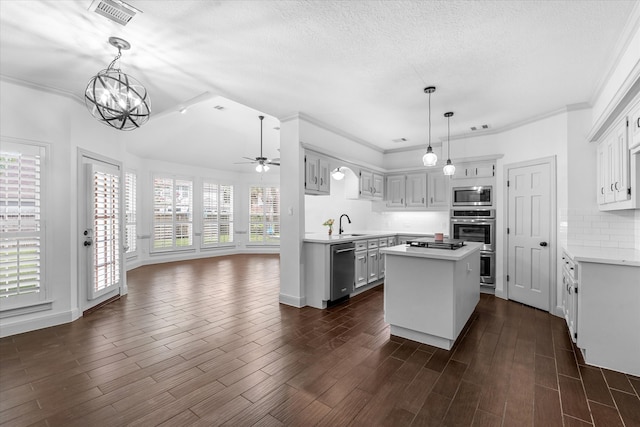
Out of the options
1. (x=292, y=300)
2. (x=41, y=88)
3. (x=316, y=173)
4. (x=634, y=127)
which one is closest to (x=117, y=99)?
(x=41, y=88)

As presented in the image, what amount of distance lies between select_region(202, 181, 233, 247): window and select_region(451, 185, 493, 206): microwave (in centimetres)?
674

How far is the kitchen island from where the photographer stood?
9.57 feet

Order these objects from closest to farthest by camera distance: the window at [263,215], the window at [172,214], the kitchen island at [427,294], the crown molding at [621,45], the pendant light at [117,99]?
the crown molding at [621,45]
the pendant light at [117,99]
the kitchen island at [427,294]
the window at [172,214]
the window at [263,215]

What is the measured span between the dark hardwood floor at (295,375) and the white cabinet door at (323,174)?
1915 millimetres

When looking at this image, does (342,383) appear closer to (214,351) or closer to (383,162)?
(214,351)

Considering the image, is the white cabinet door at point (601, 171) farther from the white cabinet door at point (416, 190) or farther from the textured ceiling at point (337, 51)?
the white cabinet door at point (416, 190)

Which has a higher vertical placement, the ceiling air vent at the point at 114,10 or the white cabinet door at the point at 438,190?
the ceiling air vent at the point at 114,10

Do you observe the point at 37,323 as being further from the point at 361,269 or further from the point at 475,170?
the point at 475,170

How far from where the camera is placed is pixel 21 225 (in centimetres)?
339

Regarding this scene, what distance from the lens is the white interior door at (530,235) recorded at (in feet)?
13.8

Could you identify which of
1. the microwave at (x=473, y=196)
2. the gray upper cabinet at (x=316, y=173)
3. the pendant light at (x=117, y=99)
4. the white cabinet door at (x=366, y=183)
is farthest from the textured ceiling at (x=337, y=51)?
the white cabinet door at (x=366, y=183)

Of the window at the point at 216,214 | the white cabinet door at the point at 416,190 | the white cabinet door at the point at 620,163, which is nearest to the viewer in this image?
the white cabinet door at the point at 620,163

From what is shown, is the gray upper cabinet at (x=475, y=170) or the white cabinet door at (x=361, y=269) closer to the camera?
the white cabinet door at (x=361, y=269)

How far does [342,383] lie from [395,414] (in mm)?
488
